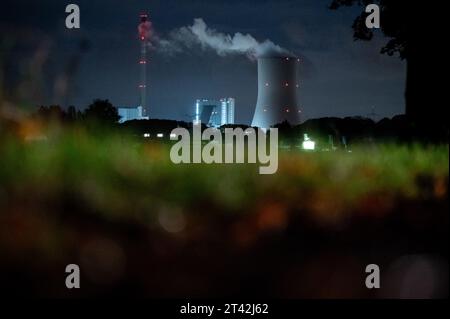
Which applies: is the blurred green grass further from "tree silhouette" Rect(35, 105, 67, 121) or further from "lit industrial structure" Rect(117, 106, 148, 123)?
"lit industrial structure" Rect(117, 106, 148, 123)

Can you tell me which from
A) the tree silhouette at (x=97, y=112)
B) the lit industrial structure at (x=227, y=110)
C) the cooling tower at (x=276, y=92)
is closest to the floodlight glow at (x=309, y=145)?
the lit industrial structure at (x=227, y=110)

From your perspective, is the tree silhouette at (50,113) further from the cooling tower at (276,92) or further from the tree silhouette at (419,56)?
the cooling tower at (276,92)

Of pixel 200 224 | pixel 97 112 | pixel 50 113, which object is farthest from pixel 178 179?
pixel 97 112

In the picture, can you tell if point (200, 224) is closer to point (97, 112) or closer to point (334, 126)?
point (97, 112)

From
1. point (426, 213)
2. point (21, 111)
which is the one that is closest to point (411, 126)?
point (426, 213)

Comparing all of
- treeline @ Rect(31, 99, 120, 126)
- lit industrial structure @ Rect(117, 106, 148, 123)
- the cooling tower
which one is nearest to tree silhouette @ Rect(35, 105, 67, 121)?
treeline @ Rect(31, 99, 120, 126)
